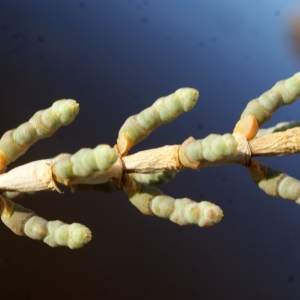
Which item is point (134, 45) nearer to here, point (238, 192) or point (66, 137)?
point (66, 137)

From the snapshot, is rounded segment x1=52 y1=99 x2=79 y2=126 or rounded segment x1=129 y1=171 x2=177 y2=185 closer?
rounded segment x1=52 y1=99 x2=79 y2=126

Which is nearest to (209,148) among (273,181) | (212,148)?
(212,148)

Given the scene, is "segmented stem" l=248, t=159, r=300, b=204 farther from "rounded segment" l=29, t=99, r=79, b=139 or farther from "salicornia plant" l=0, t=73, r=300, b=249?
"rounded segment" l=29, t=99, r=79, b=139

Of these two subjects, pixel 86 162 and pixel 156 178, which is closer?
pixel 86 162

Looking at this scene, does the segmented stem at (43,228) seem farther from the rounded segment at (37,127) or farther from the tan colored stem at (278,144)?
the tan colored stem at (278,144)

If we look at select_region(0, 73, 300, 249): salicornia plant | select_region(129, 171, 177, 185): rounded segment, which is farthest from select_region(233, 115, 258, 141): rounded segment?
select_region(129, 171, 177, 185): rounded segment

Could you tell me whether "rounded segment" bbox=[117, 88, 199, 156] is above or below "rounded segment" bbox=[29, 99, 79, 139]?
below

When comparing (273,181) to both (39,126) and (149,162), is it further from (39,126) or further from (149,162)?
(39,126)
